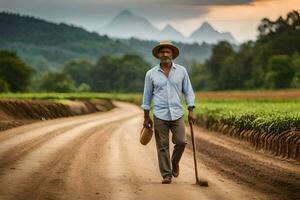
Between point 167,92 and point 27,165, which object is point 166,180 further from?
point 27,165

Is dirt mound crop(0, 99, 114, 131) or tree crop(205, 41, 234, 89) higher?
tree crop(205, 41, 234, 89)

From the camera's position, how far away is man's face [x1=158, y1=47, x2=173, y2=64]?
10609 millimetres

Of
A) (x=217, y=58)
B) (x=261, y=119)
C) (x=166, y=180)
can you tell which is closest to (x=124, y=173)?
(x=166, y=180)

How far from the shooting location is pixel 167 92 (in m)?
10.7

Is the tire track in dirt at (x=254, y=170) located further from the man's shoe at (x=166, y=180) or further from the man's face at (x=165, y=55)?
the man's face at (x=165, y=55)

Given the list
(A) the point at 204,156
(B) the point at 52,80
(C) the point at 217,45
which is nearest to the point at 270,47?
(C) the point at 217,45

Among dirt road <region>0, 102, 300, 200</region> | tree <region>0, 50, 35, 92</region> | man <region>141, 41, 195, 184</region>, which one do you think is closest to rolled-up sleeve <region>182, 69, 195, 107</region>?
man <region>141, 41, 195, 184</region>

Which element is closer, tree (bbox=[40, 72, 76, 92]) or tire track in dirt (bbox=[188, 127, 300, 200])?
tire track in dirt (bbox=[188, 127, 300, 200])

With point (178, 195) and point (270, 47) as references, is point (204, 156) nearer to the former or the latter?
point (178, 195)

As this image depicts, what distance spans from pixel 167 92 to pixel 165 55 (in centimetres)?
64

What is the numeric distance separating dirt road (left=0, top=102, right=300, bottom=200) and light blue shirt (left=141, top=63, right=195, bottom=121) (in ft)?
3.91

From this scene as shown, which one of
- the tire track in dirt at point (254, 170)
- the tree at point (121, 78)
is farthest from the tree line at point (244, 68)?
the tire track in dirt at point (254, 170)

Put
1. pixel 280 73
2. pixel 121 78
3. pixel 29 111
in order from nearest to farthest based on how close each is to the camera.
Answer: pixel 29 111 → pixel 280 73 → pixel 121 78

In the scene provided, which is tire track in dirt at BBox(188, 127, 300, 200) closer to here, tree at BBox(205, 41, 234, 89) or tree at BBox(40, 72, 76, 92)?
tree at BBox(205, 41, 234, 89)
